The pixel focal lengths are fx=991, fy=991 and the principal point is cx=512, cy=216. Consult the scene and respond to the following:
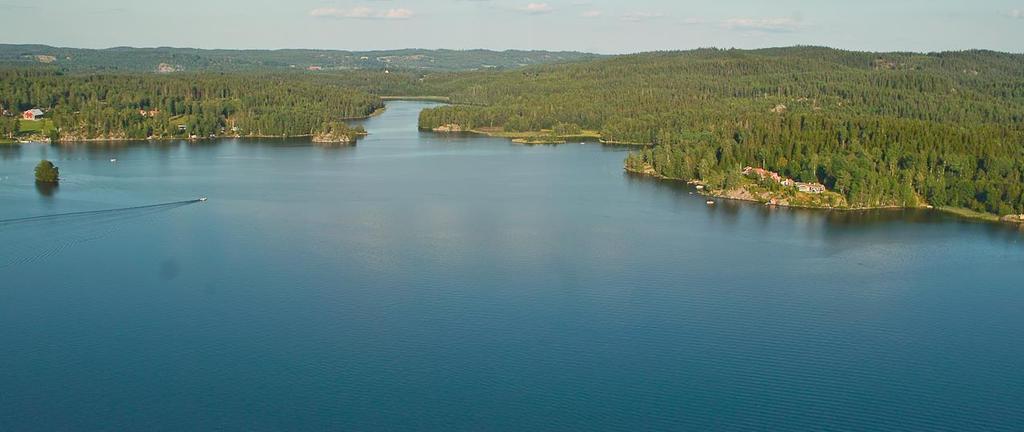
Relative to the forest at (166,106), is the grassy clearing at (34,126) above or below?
below

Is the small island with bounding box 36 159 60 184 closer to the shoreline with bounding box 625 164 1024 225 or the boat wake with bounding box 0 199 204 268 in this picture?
the boat wake with bounding box 0 199 204 268

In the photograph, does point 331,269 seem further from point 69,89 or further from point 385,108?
point 385,108

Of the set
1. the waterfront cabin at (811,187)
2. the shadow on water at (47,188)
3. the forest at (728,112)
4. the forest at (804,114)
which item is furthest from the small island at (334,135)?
the waterfront cabin at (811,187)

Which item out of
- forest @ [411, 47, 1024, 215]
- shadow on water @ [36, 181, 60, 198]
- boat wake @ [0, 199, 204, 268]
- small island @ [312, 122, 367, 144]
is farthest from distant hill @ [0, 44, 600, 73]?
boat wake @ [0, 199, 204, 268]

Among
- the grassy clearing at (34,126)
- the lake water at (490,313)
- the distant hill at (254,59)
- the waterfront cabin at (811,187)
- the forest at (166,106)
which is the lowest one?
the lake water at (490,313)

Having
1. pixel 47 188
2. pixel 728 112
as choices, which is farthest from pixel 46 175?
pixel 728 112

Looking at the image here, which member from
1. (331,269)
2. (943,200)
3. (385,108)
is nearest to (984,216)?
(943,200)

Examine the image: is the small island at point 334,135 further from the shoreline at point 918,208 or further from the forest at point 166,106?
the shoreline at point 918,208
